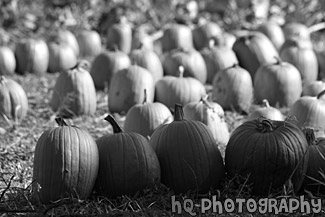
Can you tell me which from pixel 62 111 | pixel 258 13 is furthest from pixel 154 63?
pixel 258 13

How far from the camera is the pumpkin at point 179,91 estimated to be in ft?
20.3

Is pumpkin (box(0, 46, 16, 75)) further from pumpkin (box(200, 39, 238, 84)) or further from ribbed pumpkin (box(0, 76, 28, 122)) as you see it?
pumpkin (box(200, 39, 238, 84))

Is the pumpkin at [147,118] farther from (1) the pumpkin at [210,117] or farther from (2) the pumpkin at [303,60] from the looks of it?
(2) the pumpkin at [303,60]

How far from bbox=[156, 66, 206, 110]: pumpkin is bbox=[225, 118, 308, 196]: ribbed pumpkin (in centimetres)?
223

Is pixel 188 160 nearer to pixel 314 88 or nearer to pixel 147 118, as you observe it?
pixel 147 118

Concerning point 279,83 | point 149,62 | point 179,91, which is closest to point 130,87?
point 179,91

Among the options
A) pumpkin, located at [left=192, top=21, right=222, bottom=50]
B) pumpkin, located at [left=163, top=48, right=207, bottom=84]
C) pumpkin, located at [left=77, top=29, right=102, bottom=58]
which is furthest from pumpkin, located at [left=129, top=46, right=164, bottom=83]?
pumpkin, located at [left=77, top=29, right=102, bottom=58]

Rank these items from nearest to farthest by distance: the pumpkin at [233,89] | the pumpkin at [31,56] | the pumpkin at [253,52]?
the pumpkin at [233,89]
the pumpkin at [253,52]
the pumpkin at [31,56]

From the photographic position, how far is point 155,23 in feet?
35.3

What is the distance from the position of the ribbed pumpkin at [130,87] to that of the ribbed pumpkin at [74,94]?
0.25 metres

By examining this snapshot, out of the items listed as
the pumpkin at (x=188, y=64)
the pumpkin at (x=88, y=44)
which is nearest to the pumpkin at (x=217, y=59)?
the pumpkin at (x=188, y=64)

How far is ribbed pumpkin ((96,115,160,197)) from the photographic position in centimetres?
386

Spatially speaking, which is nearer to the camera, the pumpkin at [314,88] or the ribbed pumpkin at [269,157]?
the ribbed pumpkin at [269,157]

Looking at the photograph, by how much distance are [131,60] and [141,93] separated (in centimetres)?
111
